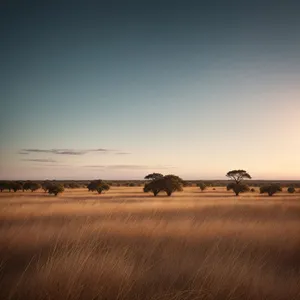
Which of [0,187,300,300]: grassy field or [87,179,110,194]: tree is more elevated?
[87,179,110,194]: tree

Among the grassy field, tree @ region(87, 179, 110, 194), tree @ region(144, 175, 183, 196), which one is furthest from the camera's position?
tree @ region(87, 179, 110, 194)

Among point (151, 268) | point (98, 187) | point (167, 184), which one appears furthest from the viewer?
point (98, 187)

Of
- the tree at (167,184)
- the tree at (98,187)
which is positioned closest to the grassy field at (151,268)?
the tree at (167,184)

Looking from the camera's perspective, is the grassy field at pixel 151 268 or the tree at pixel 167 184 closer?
the grassy field at pixel 151 268

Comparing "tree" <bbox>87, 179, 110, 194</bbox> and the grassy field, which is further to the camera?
"tree" <bbox>87, 179, 110, 194</bbox>

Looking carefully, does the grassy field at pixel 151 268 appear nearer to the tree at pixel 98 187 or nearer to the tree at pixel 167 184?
the tree at pixel 167 184

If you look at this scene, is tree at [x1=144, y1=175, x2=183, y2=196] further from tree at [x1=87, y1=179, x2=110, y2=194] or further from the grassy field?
the grassy field

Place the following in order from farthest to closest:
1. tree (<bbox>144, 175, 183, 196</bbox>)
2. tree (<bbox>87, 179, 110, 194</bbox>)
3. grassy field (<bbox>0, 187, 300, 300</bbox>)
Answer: tree (<bbox>87, 179, 110, 194</bbox>)
tree (<bbox>144, 175, 183, 196</bbox>)
grassy field (<bbox>0, 187, 300, 300</bbox>)

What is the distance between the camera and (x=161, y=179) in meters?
48.0

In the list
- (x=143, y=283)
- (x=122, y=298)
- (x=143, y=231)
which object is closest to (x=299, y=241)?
(x=143, y=231)

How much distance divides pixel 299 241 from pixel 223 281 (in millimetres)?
5664

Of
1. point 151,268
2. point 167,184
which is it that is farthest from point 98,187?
point 151,268

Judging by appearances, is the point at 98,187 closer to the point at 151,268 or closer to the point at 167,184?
the point at 167,184

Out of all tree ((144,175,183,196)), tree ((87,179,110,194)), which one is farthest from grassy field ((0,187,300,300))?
tree ((87,179,110,194))
